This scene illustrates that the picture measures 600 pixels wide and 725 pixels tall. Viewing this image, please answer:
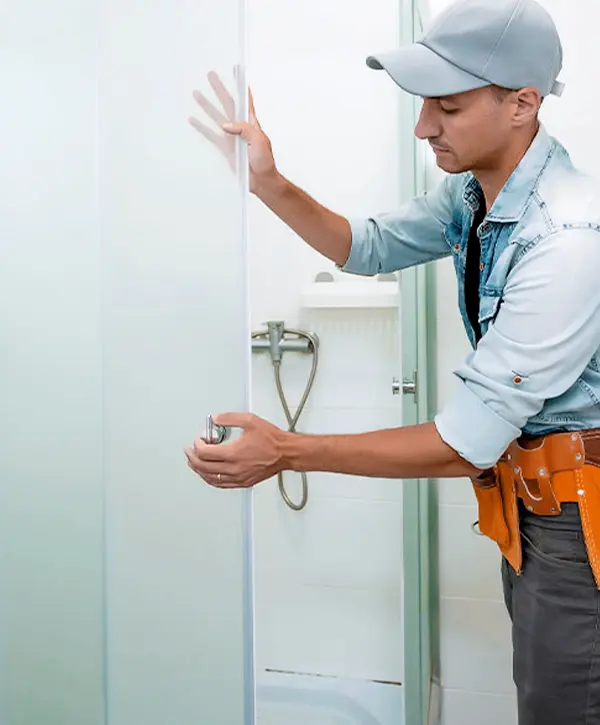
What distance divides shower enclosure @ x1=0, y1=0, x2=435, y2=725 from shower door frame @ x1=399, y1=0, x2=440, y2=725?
34.4 inches

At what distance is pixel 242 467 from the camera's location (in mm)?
858

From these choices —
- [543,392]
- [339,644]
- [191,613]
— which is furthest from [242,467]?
[339,644]

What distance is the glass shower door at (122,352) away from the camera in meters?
0.77

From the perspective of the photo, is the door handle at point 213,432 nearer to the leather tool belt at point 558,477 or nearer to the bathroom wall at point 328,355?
the leather tool belt at point 558,477

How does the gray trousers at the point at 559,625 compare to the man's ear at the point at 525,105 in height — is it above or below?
below

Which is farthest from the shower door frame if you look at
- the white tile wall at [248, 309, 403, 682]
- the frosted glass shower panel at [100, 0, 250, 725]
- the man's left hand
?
the frosted glass shower panel at [100, 0, 250, 725]

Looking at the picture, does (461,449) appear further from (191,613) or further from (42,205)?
(42,205)

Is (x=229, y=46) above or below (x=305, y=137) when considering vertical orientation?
below

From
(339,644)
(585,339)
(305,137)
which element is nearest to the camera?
A: (585,339)

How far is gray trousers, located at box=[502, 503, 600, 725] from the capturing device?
1098mm

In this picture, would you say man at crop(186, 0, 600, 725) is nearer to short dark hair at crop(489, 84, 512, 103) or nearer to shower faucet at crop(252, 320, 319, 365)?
short dark hair at crop(489, 84, 512, 103)

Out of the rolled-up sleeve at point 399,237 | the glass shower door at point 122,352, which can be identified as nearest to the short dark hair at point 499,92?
the rolled-up sleeve at point 399,237

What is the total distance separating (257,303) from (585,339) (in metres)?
1.18

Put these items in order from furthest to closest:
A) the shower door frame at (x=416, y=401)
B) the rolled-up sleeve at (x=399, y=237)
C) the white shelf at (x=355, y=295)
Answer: the white shelf at (x=355, y=295) < the shower door frame at (x=416, y=401) < the rolled-up sleeve at (x=399, y=237)
